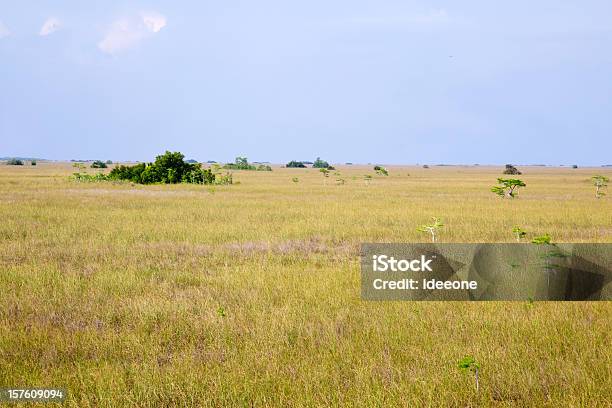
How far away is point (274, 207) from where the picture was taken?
27.6 meters

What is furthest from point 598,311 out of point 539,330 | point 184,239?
→ point 184,239

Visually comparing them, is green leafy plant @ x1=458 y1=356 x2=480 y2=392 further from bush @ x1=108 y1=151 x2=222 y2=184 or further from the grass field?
bush @ x1=108 y1=151 x2=222 y2=184

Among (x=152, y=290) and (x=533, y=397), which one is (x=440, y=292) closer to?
(x=533, y=397)

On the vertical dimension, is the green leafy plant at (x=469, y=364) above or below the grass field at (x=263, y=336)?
above

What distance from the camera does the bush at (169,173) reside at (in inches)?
2014

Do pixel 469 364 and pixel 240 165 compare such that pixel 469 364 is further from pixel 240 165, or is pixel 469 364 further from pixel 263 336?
pixel 240 165

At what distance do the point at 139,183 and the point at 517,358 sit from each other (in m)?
50.9

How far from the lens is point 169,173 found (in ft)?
167

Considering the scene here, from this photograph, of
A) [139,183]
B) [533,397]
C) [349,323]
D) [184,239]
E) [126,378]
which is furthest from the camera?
[139,183]

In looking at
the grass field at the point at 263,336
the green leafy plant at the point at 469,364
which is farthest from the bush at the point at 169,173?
the green leafy plant at the point at 469,364

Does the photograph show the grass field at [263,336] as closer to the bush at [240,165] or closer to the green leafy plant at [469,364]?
the green leafy plant at [469,364]

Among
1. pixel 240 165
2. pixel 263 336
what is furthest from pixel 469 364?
pixel 240 165

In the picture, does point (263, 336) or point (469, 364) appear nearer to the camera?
point (469, 364)

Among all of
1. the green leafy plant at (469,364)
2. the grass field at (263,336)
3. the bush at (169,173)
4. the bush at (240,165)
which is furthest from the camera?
the bush at (240,165)
